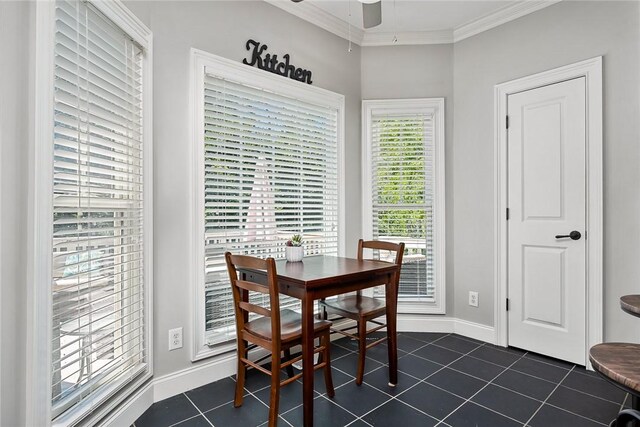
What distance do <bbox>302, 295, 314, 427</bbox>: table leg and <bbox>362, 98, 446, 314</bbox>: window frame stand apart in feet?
5.75

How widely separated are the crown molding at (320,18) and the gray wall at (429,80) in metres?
0.30

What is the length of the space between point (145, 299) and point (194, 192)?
73 cm

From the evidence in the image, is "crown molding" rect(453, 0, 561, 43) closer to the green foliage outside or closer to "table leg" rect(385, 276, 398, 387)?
the green foliage outside

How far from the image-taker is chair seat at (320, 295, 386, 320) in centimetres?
241

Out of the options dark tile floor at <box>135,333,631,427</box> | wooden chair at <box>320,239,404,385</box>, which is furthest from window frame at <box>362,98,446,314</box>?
wooden chair at <box>320,239,404,385</box>

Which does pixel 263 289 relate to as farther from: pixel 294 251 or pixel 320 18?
pixel 320 18

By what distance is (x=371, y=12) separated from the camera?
2.01 metres

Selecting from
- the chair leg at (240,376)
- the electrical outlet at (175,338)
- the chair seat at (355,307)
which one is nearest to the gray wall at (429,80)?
the chair seat at (355,307)

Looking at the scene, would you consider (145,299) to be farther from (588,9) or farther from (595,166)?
(588,9)

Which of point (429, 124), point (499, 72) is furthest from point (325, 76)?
point (499, 72)

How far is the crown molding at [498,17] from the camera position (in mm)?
2867

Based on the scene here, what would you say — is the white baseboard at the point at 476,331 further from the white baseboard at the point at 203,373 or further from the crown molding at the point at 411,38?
the crown molding at the point at 411,38

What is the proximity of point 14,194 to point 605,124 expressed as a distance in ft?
11.3

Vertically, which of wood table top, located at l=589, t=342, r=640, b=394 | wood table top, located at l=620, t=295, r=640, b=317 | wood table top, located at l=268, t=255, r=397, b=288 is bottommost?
wood table top, located at l=589, t=342, r=640, b=394
